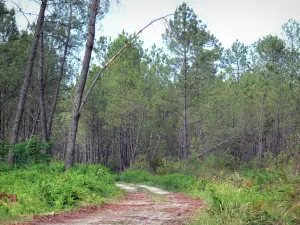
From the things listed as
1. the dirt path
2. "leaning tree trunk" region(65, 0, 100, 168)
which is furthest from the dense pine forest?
the dirt path

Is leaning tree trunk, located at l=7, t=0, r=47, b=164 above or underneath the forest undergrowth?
above

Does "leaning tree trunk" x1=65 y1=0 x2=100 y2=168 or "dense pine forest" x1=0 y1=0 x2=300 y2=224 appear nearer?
"leaning tree trunk" x1=65 y1=0 x2=100 y2=168

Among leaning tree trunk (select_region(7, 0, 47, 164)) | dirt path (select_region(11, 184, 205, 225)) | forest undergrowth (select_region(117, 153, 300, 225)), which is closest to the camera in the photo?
forest undergrowth (select_region(117, 153, 300, 225))

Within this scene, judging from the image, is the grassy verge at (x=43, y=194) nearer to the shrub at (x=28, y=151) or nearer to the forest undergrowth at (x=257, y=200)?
the forest undergrowth at (x=257, y=200)

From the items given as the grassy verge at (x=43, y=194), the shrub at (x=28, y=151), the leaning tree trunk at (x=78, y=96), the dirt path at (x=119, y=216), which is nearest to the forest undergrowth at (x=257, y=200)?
the dirt path at (x=119, y=216)

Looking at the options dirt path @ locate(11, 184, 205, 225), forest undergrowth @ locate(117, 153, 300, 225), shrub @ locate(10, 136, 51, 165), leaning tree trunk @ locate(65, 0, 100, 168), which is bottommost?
dirt path @ locate(11, 184, 205, 225)

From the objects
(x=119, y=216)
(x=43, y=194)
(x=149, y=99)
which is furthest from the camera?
(x=149, y=99)

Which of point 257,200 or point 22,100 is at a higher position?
point 22,100

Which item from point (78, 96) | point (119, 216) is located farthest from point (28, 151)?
point (119, 216)

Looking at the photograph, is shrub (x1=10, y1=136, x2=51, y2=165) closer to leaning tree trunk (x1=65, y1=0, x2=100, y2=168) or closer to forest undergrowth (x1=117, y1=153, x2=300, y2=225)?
leaning tree trunk (x1=65, y1=0, x2=100, y2=168)

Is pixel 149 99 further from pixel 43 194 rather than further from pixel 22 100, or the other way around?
pixel 43 194

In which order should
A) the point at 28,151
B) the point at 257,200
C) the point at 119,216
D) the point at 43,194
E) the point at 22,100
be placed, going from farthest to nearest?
the point at 22,100
the point at 28,151
the point at 43,194
the point at 257,200
the point at 119,216

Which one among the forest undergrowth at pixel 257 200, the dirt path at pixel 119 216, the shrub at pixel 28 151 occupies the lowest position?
the dirt path at pixel 119 216

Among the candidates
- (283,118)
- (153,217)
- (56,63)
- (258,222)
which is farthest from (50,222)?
(283,118)
